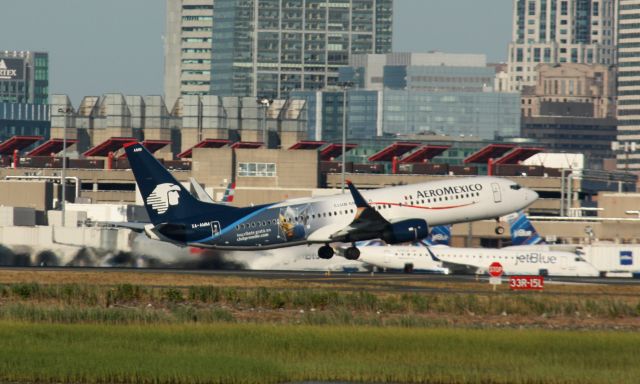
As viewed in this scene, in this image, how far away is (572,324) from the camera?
265ft

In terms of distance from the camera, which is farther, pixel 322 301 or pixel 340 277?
pixel 340 277

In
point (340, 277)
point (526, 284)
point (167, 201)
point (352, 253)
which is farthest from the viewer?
point (340, 277)

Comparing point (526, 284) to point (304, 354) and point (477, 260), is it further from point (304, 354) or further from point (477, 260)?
point (304, 354)

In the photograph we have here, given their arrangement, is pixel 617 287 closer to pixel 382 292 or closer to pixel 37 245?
pixel 382 292

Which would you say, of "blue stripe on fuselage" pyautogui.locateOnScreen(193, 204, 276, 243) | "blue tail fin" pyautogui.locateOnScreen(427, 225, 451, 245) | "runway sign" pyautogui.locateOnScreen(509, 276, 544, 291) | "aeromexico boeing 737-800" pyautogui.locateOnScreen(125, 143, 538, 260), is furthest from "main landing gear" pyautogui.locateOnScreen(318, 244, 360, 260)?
"blue tail fin" pyautogui.locateOnScreen(427, 225, 451, 245)

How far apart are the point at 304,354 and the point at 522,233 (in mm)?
83825

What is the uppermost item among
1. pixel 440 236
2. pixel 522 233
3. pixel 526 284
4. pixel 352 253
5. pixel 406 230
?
pixel 406 230

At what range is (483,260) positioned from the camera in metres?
125

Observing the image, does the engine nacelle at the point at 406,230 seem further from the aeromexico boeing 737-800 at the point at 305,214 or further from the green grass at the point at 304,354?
the green grass at the point at 304,354

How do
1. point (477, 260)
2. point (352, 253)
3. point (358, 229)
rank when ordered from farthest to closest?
point (477, 260)
point (358, 229)
point (352, 253)

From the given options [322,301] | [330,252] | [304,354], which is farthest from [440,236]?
[304,354]

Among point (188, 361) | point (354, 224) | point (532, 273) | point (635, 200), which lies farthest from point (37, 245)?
point (635, 200)

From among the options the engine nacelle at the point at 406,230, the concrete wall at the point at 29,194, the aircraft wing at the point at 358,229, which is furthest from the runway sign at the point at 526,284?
the concrete wall at the point at 29,194

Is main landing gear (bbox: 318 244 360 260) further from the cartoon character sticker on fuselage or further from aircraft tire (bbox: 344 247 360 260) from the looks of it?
the cartoon character sticker on fuselage
